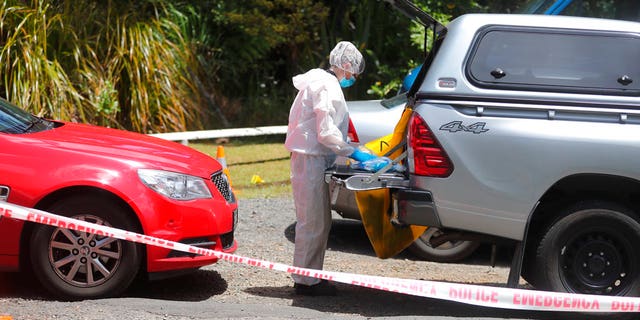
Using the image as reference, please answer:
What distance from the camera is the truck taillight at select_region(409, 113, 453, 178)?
620 cm

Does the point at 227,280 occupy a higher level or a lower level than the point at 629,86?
lower

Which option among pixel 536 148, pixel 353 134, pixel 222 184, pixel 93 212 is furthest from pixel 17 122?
pixel 536 148

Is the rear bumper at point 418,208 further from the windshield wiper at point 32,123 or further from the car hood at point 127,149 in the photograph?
the windshield wiper at point 32,123

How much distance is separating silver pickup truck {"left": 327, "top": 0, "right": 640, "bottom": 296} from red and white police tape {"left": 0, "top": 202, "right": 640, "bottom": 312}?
0.45m

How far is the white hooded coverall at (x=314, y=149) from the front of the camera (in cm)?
660

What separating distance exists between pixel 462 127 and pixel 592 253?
112cm

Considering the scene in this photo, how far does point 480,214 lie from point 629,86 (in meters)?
1.21

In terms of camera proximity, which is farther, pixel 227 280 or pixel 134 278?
pixel 227 280

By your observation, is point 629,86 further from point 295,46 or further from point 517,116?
point 295,46

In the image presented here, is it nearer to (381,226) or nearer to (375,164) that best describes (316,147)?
(375,164)

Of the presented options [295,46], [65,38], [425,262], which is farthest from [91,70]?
[425,262]

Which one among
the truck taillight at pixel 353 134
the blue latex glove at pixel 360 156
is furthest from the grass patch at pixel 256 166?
the blue latex glove at pixel 360 156

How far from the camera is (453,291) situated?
5.87 metres

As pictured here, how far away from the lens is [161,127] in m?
14.9
